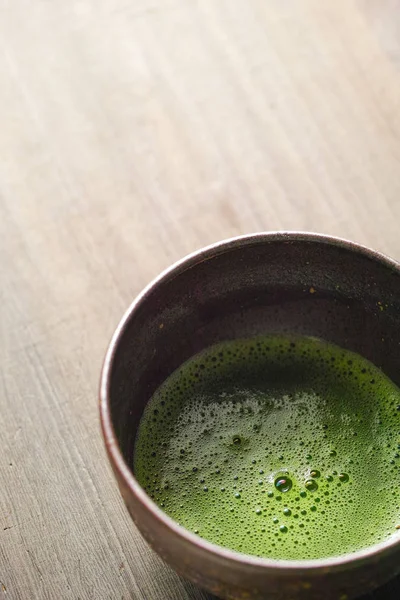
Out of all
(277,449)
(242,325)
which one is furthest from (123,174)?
(277,449)

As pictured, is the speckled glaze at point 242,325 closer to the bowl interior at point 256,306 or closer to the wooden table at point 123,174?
the bowl interior at point 256,306

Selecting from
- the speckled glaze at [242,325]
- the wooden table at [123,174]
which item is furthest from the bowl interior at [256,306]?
the wooden table at [123,174]

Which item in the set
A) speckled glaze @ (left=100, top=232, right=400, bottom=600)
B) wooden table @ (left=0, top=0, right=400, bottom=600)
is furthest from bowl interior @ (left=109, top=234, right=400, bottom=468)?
wooden table @ (left=0, top=0, right=400, bottom=600)

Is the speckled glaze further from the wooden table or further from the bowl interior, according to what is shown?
the wooden table

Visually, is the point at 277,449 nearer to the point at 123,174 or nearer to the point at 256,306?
the point at 256,306

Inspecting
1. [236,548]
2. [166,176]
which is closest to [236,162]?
[166,176]

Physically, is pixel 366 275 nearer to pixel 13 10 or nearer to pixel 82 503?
pixel 82 503
